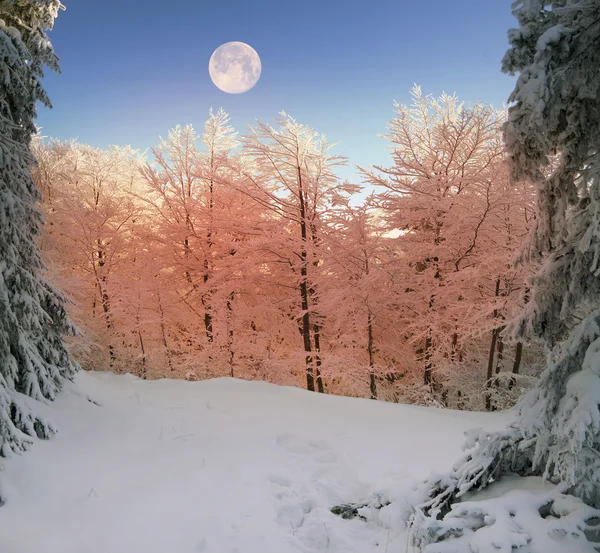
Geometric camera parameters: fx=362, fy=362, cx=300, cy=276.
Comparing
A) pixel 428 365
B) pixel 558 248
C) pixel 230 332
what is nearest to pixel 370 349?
pixel 428 365

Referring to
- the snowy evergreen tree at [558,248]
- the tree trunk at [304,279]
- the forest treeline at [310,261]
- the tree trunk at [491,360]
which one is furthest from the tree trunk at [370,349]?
the snowy evergreen tree at [558,248]

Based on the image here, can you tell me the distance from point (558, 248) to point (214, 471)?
14.2 ft

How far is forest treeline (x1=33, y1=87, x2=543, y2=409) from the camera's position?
967 centimetres

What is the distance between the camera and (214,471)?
4.38 metres

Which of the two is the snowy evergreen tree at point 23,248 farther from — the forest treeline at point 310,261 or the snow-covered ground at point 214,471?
the forest treeline at point 310,261

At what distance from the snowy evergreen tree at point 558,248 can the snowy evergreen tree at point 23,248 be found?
16.3 feet

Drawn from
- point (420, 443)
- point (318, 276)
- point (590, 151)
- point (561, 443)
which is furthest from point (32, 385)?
point (318, 276)

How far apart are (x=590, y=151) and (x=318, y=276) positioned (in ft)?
27.8

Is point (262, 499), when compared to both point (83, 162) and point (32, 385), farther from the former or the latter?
point (83, 162)

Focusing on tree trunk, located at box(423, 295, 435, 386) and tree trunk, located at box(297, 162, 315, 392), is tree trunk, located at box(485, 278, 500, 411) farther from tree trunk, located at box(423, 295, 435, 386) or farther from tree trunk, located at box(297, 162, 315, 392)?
tree trunk, located at box(297, 162, 315, 392)

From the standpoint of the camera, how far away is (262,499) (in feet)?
12.6

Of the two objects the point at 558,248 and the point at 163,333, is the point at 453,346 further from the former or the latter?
the point at 163,333

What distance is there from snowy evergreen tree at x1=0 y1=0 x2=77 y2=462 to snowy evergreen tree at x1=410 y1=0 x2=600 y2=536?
4.97 meters

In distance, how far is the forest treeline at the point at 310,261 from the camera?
31.7 ft
